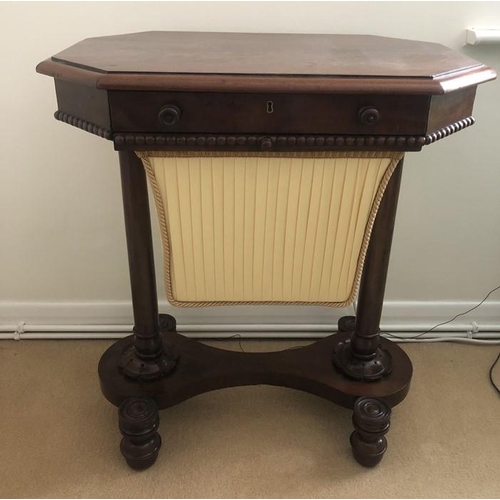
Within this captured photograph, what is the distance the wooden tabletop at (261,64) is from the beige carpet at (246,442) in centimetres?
78

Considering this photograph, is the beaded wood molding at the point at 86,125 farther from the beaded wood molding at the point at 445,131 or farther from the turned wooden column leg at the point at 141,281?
the beaded wood molding at the point at 445,131

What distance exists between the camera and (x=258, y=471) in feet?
3.87

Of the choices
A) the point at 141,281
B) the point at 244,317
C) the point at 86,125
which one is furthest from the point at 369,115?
the point at 244,317

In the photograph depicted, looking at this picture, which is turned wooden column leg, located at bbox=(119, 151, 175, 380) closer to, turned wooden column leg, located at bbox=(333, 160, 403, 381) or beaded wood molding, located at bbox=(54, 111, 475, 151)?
beaded wood molding, located at bbox=(54, 111, 475, 151)

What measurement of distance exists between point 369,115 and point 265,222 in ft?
1.03

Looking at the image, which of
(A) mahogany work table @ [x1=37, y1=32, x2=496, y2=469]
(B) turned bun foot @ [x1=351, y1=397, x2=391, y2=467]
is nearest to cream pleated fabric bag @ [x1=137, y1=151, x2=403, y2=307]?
(A) mahogany work table @ [x1=37, y1=32, x2=496, y2=469]

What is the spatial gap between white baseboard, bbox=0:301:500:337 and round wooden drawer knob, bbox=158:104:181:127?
2.50 ft

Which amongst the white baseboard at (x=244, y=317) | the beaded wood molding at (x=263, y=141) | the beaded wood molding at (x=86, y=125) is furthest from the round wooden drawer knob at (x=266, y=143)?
the white baseboard at (x=244, y=317)

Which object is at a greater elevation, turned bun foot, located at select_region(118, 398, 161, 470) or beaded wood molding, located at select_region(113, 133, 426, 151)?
beaded wood molding, located at select_region(113, 133, 426, 151)

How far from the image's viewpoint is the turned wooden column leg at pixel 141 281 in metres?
1.04

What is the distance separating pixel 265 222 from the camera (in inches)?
43.3

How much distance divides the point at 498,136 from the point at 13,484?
1.32 m

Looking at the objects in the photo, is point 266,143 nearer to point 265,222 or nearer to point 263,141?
point 263,141

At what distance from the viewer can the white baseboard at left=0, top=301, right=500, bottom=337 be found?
1541 millimetres
